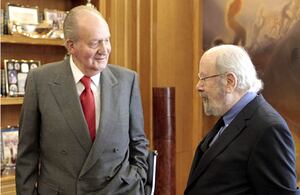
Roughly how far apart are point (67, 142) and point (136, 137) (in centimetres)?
39

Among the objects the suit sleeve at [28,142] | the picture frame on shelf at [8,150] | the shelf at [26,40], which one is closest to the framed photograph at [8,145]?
the picture frame on shelf at [8,150]

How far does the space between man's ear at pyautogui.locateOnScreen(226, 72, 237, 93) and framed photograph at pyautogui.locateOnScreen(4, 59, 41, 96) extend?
1985 mm

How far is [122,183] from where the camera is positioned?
2020 millimetres

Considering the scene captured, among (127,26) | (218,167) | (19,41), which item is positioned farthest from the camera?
(127,26)

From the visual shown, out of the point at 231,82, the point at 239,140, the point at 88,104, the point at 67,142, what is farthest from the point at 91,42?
the point at 239,140

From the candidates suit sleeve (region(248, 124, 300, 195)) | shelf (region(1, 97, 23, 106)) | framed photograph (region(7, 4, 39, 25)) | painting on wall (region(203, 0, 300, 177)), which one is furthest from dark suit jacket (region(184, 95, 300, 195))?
framed photograph (region(7, 4, 39, 25))

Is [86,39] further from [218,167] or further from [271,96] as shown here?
[271,96]

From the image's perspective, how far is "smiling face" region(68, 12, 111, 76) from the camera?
1.94 m

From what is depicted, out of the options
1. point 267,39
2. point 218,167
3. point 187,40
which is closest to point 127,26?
point 187,40

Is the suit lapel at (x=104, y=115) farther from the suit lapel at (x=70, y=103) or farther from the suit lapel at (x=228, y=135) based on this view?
the suit lapel at (x=228, y=135)

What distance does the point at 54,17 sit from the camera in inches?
131

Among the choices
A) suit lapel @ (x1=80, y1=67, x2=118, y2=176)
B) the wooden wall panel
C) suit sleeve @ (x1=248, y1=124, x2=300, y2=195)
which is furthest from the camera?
the wooden wall panel

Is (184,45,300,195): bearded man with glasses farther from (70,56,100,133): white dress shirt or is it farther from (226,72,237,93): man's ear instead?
(70,56,100,133): white dress shirt

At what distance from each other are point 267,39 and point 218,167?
1848 millimetres
